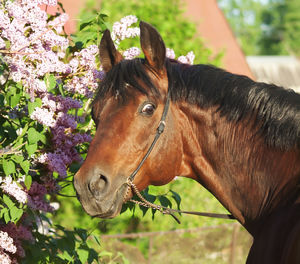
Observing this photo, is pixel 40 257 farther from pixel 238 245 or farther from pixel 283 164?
pixel 238 245

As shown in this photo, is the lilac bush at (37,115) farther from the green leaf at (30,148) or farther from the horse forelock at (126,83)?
the horse forelock at (126,83)

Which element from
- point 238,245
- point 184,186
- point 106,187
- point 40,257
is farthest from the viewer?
point 184,186

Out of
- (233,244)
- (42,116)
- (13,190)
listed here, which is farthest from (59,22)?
(233,244)

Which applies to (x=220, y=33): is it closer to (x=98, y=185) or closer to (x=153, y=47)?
(x=153, y=47)

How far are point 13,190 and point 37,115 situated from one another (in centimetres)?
59

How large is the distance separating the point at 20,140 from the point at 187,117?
1263 mm

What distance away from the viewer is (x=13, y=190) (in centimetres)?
411

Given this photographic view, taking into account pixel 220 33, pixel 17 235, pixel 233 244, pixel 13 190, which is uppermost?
pixel 13 190

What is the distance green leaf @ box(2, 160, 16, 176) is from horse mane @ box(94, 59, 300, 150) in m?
→ 0.86

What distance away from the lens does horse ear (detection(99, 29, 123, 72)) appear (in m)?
3.92

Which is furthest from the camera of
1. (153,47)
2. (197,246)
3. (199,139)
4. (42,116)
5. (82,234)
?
(197,246)

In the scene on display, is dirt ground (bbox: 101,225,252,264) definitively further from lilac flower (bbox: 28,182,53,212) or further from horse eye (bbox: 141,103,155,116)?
horse eye (bbox: 141,103,155,116)

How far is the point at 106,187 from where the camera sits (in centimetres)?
347

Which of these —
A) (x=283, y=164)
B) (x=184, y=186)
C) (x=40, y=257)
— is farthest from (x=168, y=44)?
(x=283, y=164)
